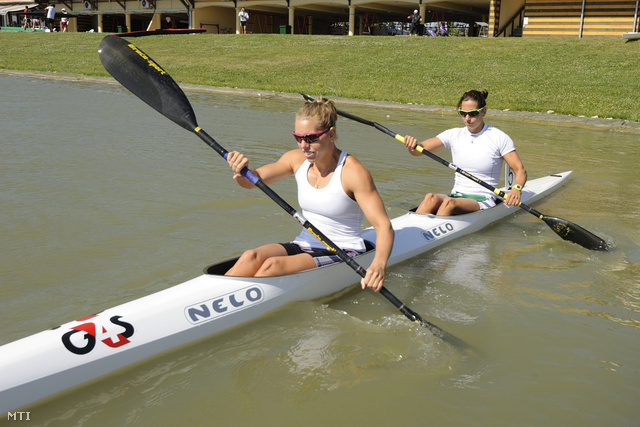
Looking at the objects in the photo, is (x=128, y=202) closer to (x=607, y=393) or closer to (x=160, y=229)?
(x=160, y=229)

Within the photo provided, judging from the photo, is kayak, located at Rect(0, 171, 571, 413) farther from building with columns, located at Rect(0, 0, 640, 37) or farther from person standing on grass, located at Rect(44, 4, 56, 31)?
person standing on grass, located at Rect(44, 4, 56, 31)

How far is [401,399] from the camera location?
331cm

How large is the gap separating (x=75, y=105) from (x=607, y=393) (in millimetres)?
14003

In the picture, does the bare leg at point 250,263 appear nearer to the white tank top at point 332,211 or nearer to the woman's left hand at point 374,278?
the white tank top at point 332,211

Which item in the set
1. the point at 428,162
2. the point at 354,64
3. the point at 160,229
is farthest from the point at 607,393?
the point at 354,64

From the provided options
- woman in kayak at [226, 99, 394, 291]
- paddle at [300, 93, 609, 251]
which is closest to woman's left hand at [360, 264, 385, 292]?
woman in kayak at [226, 99, 394, 291]

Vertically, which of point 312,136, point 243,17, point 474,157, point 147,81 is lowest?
point 474,157

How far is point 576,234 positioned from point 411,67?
52.8 ft

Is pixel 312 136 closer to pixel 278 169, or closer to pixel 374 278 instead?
pixel 278 169

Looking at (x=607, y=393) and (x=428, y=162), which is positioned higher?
(x=428, y=162)

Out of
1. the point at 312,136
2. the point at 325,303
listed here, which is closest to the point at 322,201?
the point at 312,136

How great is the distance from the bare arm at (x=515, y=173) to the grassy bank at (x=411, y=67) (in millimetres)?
9638

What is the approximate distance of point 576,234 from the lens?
5.94m

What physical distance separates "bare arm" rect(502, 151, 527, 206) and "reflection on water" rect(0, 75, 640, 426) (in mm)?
465
